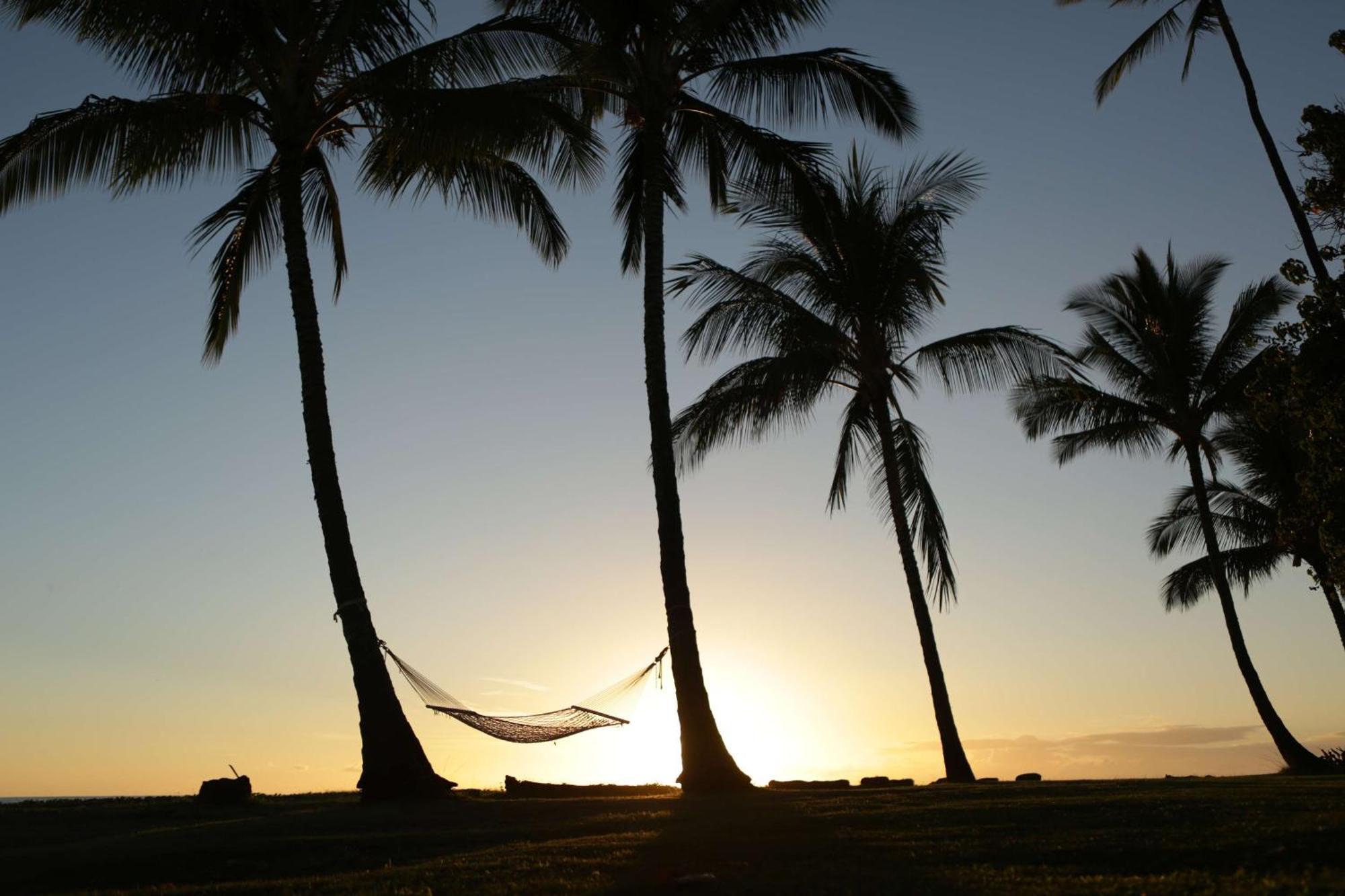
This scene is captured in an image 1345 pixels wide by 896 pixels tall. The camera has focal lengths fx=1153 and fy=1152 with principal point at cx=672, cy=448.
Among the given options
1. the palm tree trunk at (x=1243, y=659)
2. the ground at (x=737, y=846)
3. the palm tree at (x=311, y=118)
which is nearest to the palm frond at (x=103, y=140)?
the palm tree at (x=311, y=118)

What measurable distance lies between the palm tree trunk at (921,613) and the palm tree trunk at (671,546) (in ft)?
20.6

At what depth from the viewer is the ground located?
7.91 m

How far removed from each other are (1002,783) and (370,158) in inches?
536

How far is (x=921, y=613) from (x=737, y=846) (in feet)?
39.5

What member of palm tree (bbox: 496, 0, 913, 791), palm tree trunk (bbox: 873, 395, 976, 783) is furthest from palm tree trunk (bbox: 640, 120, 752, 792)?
palm tree trunk (bbox: 873, 395, 976, 783)

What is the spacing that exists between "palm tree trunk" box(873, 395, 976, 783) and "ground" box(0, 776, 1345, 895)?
5755mm

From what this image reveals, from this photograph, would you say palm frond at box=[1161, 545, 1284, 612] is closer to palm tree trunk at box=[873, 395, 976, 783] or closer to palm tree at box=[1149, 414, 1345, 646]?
palm tree at box=[1149, 414, 1345, 646]

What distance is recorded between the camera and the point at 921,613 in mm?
21016

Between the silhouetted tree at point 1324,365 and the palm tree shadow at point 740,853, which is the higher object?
the silhouetted tree at point 1324,365

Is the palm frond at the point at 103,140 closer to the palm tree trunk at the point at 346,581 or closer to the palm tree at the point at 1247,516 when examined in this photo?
the palm tree trunk at the point at 346,581

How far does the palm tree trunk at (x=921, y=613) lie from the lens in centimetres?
2033

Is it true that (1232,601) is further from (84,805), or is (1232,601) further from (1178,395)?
(84,805)

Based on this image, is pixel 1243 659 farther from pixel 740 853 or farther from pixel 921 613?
pixel 740 853

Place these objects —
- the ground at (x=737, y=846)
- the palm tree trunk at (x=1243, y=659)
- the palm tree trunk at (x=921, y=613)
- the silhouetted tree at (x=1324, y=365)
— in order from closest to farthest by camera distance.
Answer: the ground at (x=737, y=846) < the silhouetted tree at (x=1324, y=365) < the palm tree trunk at (x=921, y=613) < the palm tree trunk at (x=1243, y=659)
